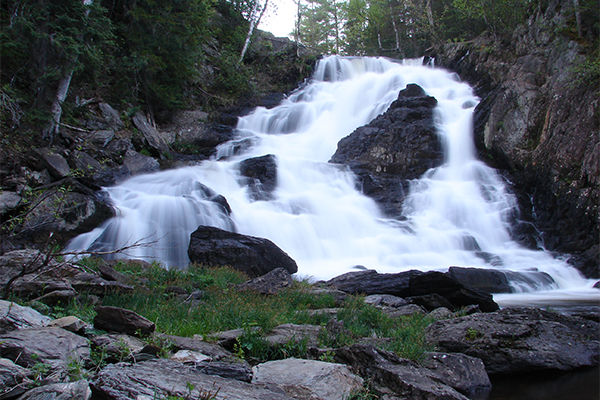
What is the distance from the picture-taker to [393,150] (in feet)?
64.4

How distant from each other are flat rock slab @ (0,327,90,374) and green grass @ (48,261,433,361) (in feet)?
3.78

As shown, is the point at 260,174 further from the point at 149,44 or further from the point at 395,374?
the point at 395,374

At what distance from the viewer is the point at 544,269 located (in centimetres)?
1210

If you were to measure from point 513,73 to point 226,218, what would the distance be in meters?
16.7

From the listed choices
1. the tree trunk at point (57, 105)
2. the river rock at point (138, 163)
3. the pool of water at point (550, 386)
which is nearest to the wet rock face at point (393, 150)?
the river rock at point (138, 163)

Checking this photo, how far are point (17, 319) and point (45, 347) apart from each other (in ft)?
2.45

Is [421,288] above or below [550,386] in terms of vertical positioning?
below

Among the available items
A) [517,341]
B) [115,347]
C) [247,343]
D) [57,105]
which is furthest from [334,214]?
[115,347]

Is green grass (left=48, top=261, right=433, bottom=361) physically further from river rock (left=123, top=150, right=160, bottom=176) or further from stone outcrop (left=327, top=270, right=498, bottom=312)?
river rock (left=123, top=150, right=160, bottom=176)

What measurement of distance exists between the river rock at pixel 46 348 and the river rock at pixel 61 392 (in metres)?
0.25

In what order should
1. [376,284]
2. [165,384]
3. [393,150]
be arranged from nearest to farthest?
[165,384], [376,284], [393,150]

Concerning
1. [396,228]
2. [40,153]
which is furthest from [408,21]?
[40,153]

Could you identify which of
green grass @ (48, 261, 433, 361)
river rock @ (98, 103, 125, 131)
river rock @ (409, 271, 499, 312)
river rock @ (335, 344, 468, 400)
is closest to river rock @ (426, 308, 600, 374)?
green grass @ (48, 261, 433, 361)

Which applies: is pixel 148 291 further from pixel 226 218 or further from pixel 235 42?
pixel 235 42
